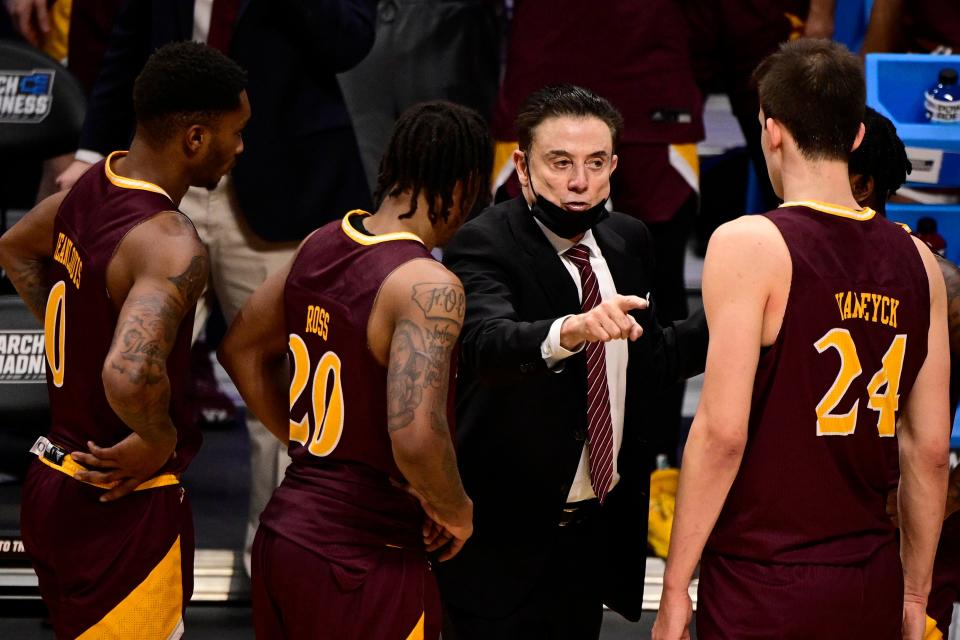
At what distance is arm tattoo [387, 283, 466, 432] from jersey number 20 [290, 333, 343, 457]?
0.15m

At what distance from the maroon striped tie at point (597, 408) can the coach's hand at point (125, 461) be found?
2.91 feet

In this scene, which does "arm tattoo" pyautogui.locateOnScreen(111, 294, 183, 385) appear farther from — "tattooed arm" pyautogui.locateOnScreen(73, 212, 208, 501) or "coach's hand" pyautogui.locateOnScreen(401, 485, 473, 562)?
"coach's hand" pyautogui.locateOnScreen(401, 485, 473, 562)

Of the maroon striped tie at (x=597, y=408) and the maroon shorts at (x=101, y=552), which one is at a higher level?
the maroon striped tie at (x=597, y=408)

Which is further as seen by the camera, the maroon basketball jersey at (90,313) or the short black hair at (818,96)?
the maroon basketball jersey at (90,313)

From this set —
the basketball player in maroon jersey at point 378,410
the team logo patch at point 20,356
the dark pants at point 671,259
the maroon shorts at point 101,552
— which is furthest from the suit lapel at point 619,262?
the team logo patch at point 20,356

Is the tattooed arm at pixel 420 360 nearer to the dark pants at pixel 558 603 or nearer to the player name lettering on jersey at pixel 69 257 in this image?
the dark pants at pixel 558 603

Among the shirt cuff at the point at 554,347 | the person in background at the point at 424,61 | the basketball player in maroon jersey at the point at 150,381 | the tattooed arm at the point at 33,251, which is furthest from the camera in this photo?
the person in background at the point at 424,61

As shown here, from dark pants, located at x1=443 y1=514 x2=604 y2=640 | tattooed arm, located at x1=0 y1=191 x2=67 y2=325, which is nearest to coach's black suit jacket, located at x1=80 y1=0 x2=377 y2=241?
tattooed arm, located at x1=0 y1=191 x2=67 y2=325

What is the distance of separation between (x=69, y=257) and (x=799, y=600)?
165 cm

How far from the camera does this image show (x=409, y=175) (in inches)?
111

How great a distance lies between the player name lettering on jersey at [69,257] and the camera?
119 inches

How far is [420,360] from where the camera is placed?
8.53 feet

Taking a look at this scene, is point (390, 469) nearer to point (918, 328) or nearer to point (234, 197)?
point (918, 328)

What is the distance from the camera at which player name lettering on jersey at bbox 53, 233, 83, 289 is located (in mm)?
3014
